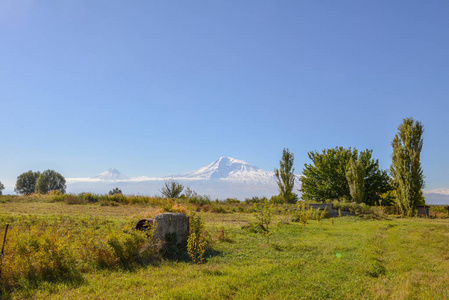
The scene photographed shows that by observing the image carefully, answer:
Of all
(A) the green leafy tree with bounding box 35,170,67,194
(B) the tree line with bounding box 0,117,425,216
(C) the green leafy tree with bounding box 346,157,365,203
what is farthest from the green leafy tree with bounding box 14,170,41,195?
(C) the green leafy tree with bounding box 346,157,365,203

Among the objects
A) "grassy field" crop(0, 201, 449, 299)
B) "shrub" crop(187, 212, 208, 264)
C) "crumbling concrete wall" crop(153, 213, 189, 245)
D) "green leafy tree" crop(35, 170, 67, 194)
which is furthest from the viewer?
"green leafy tree" crop(35, 170, 67, 194)

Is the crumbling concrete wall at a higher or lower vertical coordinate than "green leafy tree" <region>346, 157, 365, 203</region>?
lower

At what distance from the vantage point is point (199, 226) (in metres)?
11.0

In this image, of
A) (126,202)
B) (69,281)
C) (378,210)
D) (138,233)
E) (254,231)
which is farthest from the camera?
(126,202)

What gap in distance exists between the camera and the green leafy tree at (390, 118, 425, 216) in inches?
1134

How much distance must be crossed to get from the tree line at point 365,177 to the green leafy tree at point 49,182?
6610 centimetres

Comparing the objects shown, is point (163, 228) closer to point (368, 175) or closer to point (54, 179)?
point (368, 175)

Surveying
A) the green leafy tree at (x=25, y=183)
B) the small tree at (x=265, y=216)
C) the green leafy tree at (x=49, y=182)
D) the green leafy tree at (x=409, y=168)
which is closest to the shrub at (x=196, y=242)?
the small tree at (x=265, y=216)

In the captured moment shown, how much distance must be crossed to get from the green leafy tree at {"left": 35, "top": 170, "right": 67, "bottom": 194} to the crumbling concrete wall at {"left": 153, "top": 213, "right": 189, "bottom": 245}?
3106 inches

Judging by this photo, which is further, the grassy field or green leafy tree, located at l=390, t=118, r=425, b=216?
green leafy tree, located at l=390, t=118, r=425, b=216

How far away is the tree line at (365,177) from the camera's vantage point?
29281 mm

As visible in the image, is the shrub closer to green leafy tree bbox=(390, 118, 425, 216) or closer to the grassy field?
the grassy field

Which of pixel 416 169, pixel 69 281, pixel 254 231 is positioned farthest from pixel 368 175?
pixel 69 281

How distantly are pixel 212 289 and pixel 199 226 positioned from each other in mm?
4768
